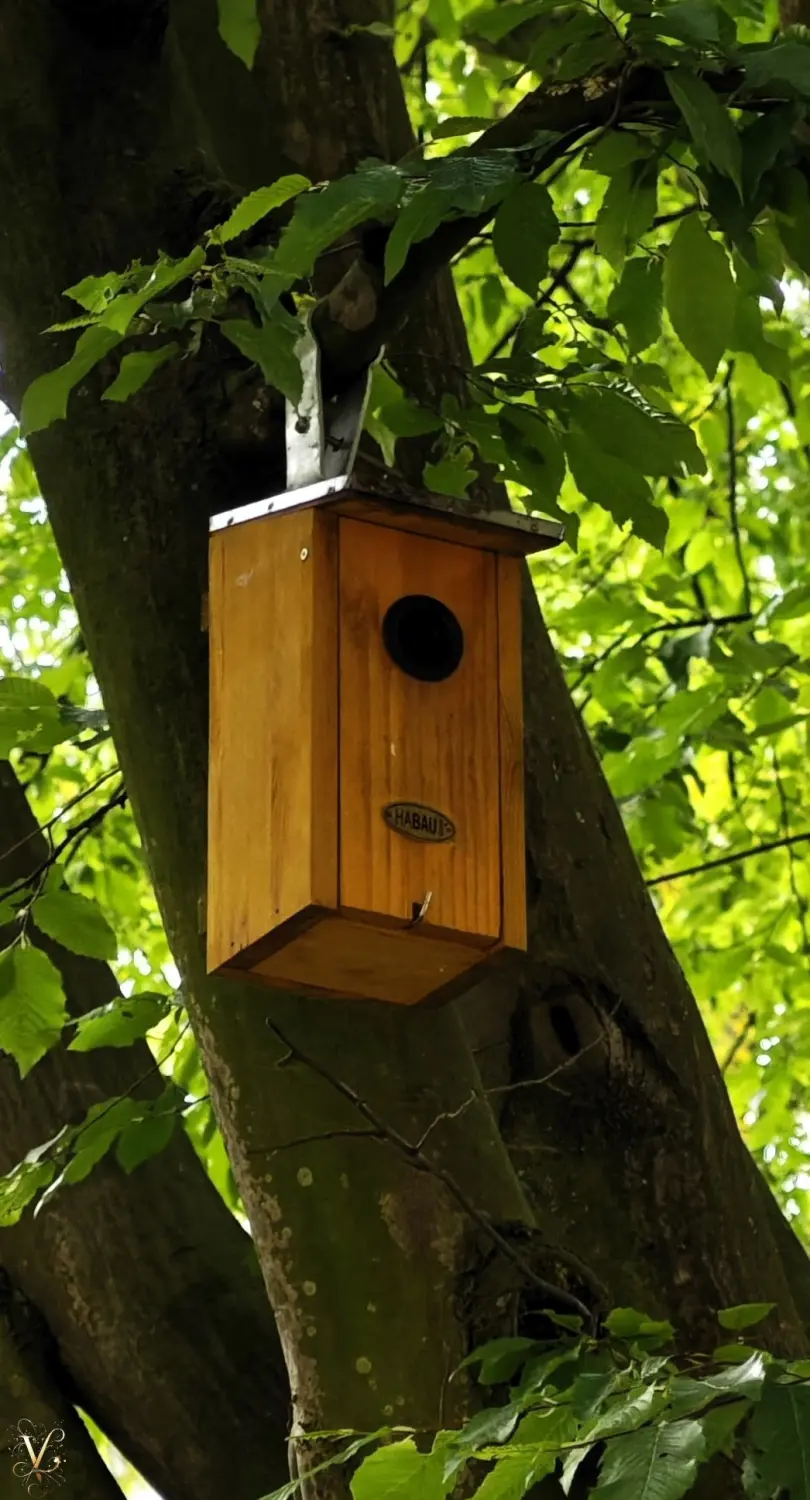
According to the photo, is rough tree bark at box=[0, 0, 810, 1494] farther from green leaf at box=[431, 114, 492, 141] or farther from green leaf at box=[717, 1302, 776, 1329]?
green leaf at box=[431, 114, 492, 141]

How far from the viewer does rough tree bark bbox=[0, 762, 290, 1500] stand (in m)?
2.21

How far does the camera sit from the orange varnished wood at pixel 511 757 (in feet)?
5.65

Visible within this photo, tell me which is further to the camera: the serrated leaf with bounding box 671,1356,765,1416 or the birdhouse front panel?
the birdhouse front panel

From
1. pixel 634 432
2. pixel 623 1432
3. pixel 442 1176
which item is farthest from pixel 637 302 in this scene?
pixel 623 1432

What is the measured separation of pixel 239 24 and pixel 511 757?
33.0 inches

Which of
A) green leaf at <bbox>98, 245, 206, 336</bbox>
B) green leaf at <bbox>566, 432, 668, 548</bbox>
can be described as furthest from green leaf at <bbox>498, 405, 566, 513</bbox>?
green leaf at <bbox>98, 245, 206, 336</bbox>

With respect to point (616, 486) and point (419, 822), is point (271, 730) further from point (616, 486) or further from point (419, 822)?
point (616, 486)

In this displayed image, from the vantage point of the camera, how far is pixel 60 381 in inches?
64.6

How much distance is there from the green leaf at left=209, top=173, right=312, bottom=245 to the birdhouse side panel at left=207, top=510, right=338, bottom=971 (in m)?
0.33

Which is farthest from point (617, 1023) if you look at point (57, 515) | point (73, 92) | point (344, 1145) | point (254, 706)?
point (73, 92)

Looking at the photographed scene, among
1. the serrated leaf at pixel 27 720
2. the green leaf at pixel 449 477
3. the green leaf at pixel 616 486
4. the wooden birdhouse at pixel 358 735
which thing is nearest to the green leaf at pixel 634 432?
the green leaf at pixel 616 486

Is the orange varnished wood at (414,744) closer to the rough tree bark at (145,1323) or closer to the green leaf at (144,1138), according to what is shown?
the green leaf at (144,1138)

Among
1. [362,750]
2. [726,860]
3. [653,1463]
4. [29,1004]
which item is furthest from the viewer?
[726,860]

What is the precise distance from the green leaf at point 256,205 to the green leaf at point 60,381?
14 cm
